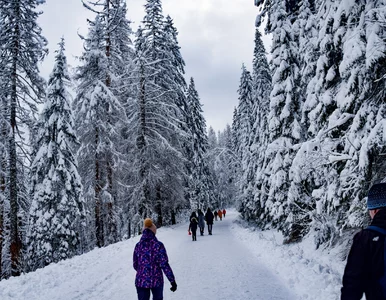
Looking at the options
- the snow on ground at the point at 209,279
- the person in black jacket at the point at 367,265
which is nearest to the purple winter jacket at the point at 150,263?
the snow on ground at the point at 209,279

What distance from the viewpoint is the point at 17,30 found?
1758cm

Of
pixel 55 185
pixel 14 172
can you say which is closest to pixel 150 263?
pixel 14 172

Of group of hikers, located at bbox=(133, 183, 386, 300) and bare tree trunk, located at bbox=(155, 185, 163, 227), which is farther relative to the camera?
bare tree trunk, located at bbox=(155, 185, 163, 227)

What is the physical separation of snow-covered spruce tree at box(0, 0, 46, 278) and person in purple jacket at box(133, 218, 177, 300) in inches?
551

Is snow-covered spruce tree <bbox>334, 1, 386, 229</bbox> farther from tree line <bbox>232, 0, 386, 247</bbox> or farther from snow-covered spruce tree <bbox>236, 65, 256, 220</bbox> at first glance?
snow-covered spruce tree <bbox>236, 65, 256, 220</bbox>

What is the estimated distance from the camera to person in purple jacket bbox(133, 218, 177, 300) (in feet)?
17.7

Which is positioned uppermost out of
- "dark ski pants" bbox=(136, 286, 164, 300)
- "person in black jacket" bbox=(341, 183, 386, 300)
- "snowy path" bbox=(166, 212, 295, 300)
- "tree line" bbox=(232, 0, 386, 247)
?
"tree line" bbox=(232, 0, 386, 247)

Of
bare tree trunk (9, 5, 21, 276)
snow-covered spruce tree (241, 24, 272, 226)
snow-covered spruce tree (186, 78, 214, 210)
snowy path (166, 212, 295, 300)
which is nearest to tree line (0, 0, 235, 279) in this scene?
bare tree trunk (9, 5, 21, 276)

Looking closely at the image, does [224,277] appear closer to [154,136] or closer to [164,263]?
[164,263]

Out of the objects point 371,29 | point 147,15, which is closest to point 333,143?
point 371,29

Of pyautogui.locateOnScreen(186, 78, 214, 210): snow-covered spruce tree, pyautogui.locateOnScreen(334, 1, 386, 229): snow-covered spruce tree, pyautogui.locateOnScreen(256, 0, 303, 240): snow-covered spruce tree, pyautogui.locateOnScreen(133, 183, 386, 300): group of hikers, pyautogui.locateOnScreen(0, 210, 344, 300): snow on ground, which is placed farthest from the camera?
pyautogui.locateOnScreen(186, 78, 214, 210): snow-covered spruce tree

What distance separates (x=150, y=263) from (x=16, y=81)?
53.0 feet

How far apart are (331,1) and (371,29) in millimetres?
2295

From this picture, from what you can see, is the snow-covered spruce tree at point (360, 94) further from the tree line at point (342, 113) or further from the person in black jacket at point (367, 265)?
the person in black jacket at point (367, 265)
